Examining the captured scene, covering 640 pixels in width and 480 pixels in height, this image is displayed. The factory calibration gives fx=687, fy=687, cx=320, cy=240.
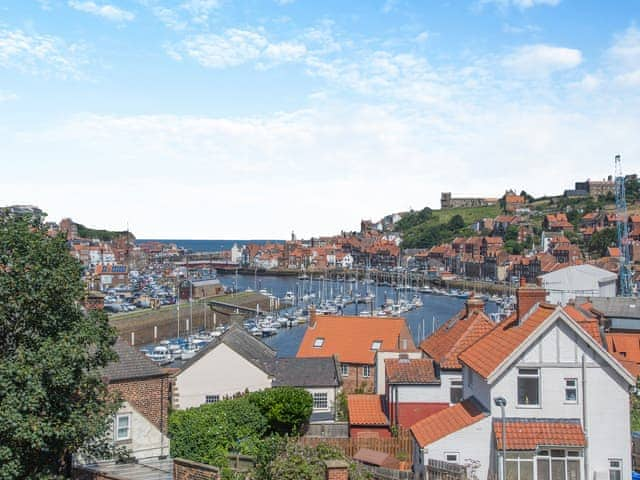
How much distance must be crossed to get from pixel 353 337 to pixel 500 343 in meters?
23.7

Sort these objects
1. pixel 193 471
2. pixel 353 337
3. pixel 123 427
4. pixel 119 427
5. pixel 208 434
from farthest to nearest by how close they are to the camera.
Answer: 1. pixel 353 337
2. pixel 208 434
3. pixel 123 427
4. pixel 119 427
5. pixel 193 471

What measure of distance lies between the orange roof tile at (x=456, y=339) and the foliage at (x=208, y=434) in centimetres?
842

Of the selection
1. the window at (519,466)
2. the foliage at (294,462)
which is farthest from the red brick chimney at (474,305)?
the foliage at (294,462)

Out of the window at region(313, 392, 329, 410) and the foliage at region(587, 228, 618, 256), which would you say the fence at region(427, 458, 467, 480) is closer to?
the window at region(313, 392, 329, 410)

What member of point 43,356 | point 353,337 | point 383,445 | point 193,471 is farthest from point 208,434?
Result: point 353,337

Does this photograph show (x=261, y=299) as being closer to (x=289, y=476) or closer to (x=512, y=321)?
(x=512, y=321)

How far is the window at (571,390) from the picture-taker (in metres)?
20.3

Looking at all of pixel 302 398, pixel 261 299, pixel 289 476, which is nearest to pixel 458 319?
pixel 302 398

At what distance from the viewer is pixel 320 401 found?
116ft

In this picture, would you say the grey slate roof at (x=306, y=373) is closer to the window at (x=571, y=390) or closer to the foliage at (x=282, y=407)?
the foliage at (x=282, y=407)

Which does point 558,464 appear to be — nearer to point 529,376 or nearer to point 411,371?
point 529,376

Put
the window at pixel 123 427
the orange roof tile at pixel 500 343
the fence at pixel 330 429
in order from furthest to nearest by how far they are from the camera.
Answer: the fence at pixel 330 429
the window at pixel 123 427
the orange roof tile at pixel 500 343

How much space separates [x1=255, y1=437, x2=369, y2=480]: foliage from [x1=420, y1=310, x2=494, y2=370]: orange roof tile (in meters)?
12.4

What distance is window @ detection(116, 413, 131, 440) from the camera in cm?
2319
